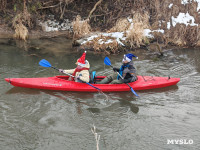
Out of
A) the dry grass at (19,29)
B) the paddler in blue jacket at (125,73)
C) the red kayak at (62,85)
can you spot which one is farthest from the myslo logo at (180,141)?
the dry grass at (19,29)

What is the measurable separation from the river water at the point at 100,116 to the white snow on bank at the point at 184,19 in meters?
3.87

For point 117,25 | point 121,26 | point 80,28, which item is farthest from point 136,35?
point 80,28

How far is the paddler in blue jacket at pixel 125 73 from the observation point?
22.4 ft

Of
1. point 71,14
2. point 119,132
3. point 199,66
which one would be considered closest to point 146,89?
point 119,132

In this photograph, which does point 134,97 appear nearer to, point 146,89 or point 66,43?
point 146,89

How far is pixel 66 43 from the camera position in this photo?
11359 mm

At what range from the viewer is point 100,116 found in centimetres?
586

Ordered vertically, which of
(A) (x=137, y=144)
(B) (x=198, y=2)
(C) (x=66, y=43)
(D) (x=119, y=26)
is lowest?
(A) (x=137, y=144)

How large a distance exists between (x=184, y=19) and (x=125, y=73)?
6.72 m

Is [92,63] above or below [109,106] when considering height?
above

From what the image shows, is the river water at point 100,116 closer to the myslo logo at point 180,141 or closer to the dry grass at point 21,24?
the myslo logo at point 180,141

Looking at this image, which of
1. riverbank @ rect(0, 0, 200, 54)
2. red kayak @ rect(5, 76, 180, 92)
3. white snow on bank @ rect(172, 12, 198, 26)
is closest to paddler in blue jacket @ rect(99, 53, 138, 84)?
red kayak @ rect(5, 76, 180, 92)

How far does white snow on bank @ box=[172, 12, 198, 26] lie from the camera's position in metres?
11.7

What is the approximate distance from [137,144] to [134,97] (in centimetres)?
220
